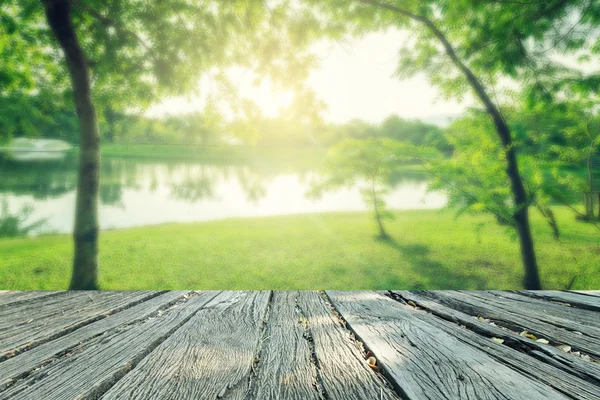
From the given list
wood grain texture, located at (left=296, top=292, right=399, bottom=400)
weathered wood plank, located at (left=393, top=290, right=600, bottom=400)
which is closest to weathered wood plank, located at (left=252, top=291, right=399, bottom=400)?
wood grain texture, located at (left=296, top=292, right=399, bottom=400)

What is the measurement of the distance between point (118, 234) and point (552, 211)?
11.2 ft

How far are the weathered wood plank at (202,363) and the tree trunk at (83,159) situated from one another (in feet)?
5.02

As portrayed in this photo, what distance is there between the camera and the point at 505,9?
229cm

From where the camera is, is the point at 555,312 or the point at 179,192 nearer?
the point at 555,312

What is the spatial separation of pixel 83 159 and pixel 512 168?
329cm

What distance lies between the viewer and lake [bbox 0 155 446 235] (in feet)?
8.29

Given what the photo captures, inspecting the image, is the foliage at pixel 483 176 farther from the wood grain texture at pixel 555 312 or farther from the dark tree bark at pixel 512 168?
the wood grain texture at pixel 555 312

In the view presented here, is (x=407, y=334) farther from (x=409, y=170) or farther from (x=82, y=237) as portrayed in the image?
Answer: (x=82, y=237)

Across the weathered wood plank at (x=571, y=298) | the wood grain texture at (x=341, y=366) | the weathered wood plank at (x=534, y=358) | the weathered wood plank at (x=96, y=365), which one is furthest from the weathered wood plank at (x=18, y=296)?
the weathered wood plank at (x=571, y=298)

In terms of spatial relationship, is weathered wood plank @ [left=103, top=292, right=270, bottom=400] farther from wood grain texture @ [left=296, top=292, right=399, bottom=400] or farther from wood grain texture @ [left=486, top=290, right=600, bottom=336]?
wood grain texture @ [left=486, top=290, right=600, bottom=336]

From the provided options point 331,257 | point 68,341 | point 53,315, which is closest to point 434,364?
point 68,341

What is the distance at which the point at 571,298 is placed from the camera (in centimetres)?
176

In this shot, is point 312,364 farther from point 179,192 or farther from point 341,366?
point 179,192

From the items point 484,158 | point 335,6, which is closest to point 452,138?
point 484,158
